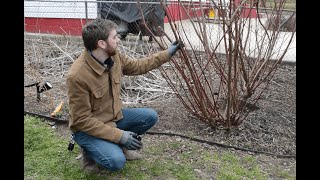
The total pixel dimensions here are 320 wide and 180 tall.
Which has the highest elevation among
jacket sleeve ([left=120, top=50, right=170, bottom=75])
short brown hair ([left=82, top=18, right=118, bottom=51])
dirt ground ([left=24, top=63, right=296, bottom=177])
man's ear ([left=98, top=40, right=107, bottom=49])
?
short brown hair ([left=82, top=18, right=118, bottom=51])

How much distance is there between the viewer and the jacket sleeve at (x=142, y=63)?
10.6 feet

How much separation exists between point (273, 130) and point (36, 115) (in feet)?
7.93

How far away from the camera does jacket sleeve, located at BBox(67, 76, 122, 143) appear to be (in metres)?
2.84

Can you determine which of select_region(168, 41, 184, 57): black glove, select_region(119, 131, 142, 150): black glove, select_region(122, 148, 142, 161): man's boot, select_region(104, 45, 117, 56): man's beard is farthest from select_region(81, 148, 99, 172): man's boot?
select_region(168, 41, 184, 57): black glove

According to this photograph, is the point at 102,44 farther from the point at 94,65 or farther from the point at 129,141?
the point at 129,141

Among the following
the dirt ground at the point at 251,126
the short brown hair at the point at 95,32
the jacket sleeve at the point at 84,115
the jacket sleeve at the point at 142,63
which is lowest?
the dirt ground at the point at 251,126

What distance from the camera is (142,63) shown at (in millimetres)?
3287

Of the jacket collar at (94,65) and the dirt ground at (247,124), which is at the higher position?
the jacket collar at (94,65)

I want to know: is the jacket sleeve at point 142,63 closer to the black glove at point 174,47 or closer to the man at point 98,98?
the black glove at point 174,47

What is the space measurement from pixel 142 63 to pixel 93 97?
55cm

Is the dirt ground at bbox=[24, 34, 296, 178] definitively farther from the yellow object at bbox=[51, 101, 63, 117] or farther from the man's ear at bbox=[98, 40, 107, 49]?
the man's ear at bbox=[98, 40, 107, 49]

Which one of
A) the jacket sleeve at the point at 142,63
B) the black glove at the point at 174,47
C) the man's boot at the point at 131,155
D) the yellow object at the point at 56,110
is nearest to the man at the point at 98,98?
the jacket sleeve at the point at 142,63

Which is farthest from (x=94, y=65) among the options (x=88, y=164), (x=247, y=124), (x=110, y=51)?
(x=247, y=124)
